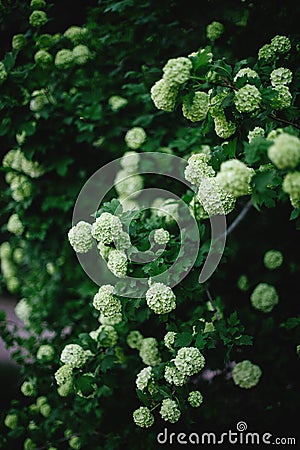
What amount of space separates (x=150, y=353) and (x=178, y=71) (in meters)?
1.51

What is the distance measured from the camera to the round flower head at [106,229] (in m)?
2.06

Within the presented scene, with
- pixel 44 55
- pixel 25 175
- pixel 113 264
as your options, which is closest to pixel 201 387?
pixel 113 264

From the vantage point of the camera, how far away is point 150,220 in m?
2.62

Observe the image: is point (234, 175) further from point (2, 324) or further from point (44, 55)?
point (2, 324)

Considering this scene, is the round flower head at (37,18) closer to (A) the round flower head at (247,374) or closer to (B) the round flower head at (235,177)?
(B) the round flower head at (235,177)

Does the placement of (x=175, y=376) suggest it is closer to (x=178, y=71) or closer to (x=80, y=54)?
(x=178, y=71)

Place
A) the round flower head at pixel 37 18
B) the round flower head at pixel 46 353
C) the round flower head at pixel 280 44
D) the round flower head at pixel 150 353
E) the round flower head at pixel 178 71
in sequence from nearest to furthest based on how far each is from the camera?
1. the round flower head at pixel 178 71
2. the round flower head at pixel 280 44
3. the round flower head at pixel 150 353
4. the round flower head at pixel 46 353
5. the round flower head at pixel 37 18

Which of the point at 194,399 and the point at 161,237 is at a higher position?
the point at 161,237

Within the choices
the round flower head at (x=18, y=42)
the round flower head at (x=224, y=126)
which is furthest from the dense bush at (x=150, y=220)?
the round flower head at (x=18, y=42)

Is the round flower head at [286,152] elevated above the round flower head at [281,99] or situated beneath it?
situated beneath

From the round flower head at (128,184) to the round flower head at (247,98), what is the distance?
5.19 feet

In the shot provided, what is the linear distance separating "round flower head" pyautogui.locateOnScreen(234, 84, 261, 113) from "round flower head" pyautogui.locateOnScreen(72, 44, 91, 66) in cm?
193

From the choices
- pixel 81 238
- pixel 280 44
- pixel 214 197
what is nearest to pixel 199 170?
pixel 214 197

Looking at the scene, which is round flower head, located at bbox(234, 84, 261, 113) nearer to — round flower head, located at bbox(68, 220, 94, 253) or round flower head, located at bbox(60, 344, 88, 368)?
round flower head, located at bbox(68, 220, 94, 253)
